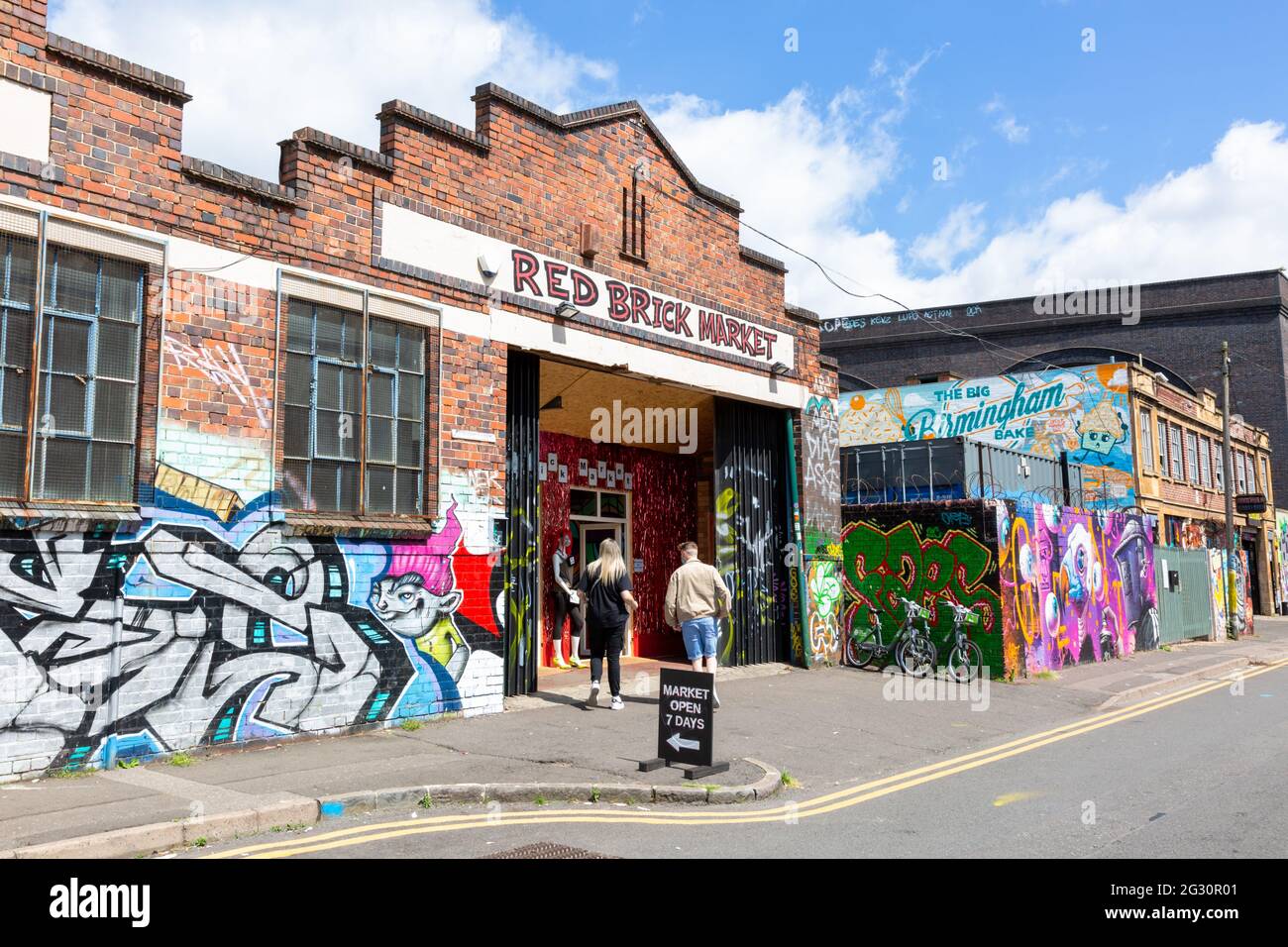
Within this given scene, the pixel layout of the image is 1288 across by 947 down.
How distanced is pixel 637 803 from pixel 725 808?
2.10ft

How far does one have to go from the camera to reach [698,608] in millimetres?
11312

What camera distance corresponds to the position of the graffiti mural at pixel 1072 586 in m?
16.0

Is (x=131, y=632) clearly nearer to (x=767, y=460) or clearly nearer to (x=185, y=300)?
(x=185, y=300)

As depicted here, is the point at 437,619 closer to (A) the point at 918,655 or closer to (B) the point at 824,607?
(B) the point at 824,607

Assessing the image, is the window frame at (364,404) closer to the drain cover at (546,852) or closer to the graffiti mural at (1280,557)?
the drain cover at (546,852)

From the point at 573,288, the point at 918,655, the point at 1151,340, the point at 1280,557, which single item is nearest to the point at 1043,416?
the point at 918,655

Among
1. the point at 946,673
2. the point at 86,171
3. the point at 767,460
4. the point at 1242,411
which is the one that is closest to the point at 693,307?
the point at 767,460

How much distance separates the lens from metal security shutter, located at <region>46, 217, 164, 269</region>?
7.83 m

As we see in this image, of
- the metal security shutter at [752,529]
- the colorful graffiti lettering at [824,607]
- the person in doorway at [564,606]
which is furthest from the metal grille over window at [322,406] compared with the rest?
the colorful graffiti lettering at [824,607]

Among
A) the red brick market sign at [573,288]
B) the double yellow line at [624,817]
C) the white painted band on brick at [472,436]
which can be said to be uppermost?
the red brick market sign at [573,288]

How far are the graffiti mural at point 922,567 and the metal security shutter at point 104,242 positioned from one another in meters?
11.5

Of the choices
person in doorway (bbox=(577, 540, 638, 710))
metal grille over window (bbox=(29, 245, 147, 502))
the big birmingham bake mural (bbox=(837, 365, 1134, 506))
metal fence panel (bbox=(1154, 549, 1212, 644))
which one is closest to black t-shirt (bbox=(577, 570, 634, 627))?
person in doorway (bbox=(577, 540, 638, 710))

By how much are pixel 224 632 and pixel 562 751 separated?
3.03 meters

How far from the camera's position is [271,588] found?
29.4 feet
